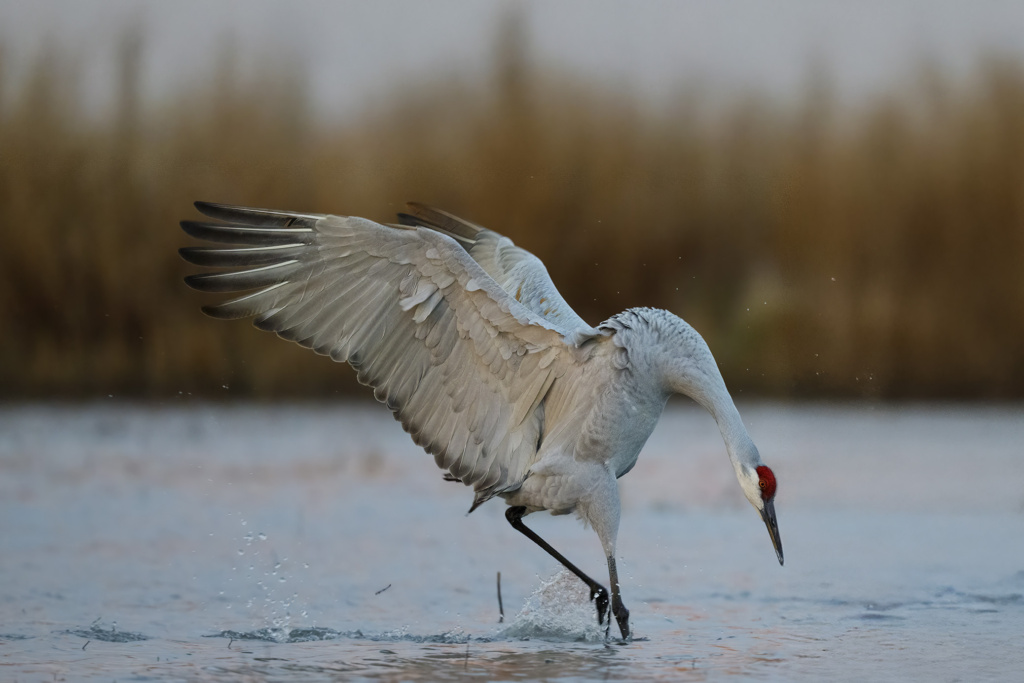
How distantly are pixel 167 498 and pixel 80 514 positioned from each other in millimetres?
820

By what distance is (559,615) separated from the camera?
6188 millimetres

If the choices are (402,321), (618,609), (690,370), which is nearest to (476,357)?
(402,321)

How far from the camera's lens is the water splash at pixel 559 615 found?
19.7 ft

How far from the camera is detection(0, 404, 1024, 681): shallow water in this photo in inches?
213

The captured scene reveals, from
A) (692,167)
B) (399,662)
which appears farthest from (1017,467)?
(399,662)

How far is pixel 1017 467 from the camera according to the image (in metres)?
10.5

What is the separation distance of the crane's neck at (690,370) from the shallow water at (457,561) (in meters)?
0.88

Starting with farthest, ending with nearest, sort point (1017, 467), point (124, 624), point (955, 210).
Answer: point (955, 210), point (1017, 467), point (124, 624)

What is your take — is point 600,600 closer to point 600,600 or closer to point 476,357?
point 600,600

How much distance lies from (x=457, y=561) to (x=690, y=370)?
2481 millimetres

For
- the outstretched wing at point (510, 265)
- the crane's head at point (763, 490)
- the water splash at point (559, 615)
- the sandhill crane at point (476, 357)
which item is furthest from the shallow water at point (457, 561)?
the outstretched wing at point (510, 265)

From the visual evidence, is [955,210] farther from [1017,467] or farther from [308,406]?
[308,406]

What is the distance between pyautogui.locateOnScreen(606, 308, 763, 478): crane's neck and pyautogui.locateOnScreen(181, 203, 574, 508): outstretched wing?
1.22 feet

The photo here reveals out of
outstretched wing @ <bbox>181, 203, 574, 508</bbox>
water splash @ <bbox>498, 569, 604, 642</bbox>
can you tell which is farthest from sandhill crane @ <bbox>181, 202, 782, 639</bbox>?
water splash @ <bbox>498, 569, 604, 642</bbox>
